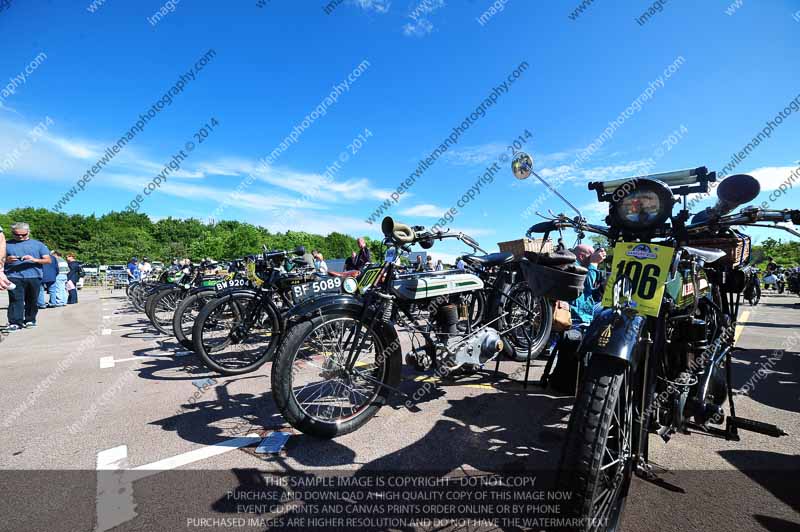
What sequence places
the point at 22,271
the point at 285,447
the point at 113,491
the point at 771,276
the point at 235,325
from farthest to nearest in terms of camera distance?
1. the point at 771,276
2. the point at 22,271
3. the point at 235,325
4. the point at 285,447
5. the point at 113,491

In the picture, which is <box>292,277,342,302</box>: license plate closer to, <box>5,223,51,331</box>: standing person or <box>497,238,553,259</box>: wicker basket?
<box>497,238,553,259</box>: wicker basket

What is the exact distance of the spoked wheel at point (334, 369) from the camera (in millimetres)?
2426

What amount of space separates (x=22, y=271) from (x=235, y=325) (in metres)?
6.02

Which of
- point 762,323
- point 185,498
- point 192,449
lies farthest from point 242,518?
point 762,323

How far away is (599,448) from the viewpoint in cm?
137

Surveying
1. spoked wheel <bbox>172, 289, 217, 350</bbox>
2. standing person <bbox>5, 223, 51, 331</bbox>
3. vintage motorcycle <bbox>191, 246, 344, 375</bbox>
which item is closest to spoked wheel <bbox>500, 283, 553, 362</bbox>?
vintage motorcycle <bbox>191, 246, 344, 375</bbox>

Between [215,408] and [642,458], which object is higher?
[642,458]

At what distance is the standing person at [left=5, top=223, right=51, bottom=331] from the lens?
682 centimetres

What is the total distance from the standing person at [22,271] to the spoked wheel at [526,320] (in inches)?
351

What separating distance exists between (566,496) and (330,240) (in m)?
97.3

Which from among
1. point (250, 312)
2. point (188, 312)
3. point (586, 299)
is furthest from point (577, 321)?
point (188, 312)

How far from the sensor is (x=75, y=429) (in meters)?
2.83

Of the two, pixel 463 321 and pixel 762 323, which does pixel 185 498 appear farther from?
pixel 762 323

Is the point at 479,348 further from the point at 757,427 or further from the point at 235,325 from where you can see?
the point at 235,325
